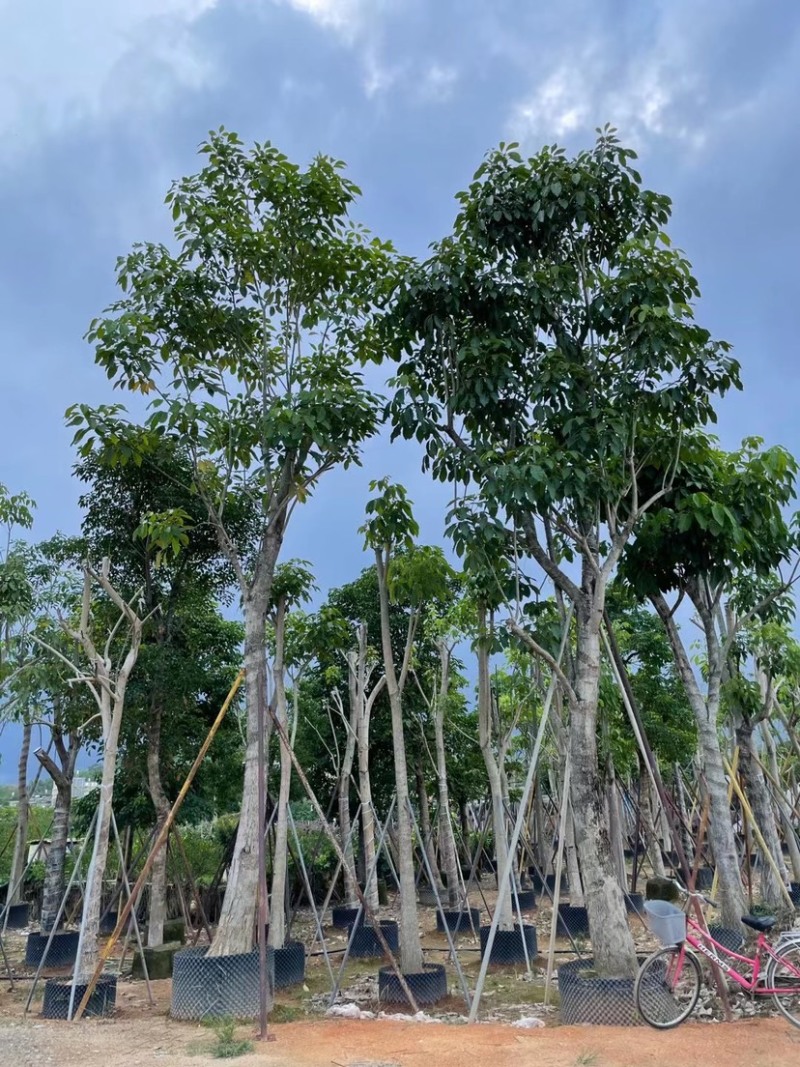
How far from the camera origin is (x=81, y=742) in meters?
14.2

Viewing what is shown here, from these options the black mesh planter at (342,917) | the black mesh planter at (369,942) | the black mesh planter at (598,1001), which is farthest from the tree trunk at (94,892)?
the black mesh planter at (342,917)

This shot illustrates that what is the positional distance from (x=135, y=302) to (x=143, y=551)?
4527 millimetres

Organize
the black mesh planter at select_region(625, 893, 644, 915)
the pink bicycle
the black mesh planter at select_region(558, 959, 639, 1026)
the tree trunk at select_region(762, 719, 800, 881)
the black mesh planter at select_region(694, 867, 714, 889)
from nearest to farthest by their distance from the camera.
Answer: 1. the pink bicycle
2. the black mesh planter at select_region(558, 959, 639, 1026)
3. the tree trunk at select_region(762, 719, 800, 881)
4. the black mesh planter at select_region(625, 893, 644, 915)
5. the black mesh planter at select_region(694, 867, 714, 889)

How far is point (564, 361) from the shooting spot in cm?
828

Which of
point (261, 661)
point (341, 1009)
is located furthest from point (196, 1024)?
point (261, 661)

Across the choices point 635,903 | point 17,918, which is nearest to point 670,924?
point 635,903

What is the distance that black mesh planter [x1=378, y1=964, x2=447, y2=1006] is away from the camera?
8.06 meters

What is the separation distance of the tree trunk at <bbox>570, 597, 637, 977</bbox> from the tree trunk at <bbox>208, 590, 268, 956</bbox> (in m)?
2.90

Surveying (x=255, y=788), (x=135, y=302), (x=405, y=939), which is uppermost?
(x=135, y=302)

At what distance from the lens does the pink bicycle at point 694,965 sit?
6.33 metres

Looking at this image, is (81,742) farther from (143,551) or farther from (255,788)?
(255,788)

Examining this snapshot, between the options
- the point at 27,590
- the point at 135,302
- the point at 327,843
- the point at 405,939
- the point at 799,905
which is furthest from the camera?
the point at 327,843

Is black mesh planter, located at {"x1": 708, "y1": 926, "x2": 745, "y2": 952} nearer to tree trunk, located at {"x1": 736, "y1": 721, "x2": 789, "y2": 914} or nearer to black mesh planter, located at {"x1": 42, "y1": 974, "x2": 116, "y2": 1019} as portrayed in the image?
tree trunk, located at {"x1": 736, "y1": 721, "x2": 789, "y2": 914}

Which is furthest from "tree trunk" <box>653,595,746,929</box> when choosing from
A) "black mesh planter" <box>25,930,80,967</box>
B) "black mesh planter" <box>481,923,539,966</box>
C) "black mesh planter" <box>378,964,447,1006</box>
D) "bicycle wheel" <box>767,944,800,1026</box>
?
"black mesh planter" <box>25,930,80,967</box>
